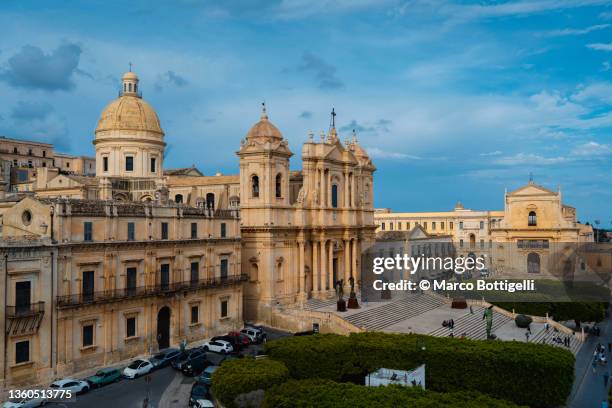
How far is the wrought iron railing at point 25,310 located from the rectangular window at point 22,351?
1590 millimetres

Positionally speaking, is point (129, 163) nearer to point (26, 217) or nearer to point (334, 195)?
point (334, 195)

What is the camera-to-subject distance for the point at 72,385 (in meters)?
32.0

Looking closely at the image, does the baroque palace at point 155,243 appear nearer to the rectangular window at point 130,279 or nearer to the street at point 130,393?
the rectangular window at point 130,279

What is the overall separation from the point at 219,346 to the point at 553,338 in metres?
26.9

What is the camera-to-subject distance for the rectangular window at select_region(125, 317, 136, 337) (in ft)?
126

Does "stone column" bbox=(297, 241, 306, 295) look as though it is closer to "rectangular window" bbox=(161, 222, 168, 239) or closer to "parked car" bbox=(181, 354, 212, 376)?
"rectangular window" bbox=(161, 222, 168, 239)

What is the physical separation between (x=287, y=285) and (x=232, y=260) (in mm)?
7728

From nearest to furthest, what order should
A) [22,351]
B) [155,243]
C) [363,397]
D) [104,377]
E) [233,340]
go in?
1. [363,397]
2. [22,351]
3. [104,377]
4. [155,243]
5. [233,340]

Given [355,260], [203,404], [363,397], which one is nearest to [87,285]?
[203,404]

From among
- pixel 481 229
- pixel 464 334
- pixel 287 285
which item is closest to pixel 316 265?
pixel 287 285

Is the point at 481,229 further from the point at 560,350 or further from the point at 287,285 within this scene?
the point at 560,350

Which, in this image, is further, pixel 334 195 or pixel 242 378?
pixel 334 195

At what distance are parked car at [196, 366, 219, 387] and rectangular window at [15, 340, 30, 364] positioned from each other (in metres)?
9.34

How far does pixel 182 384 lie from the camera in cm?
3475
